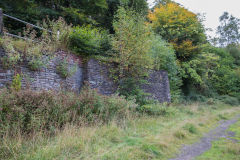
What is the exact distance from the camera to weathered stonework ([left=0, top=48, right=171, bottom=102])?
6.41 metres

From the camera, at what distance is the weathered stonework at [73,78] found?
21.0 ft

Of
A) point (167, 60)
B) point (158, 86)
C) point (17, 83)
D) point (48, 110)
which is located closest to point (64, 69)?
point (17, 83)

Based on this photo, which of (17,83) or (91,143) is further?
(17,83)

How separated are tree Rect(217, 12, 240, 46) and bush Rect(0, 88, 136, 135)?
41.7 m

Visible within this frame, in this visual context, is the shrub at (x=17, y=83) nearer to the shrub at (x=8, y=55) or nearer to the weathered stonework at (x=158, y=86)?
the shrub at (x=8, y=55)

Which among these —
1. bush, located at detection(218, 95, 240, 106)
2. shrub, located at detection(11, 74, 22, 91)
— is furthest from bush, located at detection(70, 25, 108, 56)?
bush, located at detection(218, 95, 240, 106)

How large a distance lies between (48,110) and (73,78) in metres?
3.66

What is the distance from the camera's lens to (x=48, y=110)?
4.86 metres

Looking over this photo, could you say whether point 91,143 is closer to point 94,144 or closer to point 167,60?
point 94,144

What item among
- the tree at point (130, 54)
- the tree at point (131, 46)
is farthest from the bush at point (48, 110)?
the tree at point (131, 46)

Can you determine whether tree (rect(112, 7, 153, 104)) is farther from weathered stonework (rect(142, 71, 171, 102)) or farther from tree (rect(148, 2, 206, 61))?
tree (rect(148, 2, 206, 61))

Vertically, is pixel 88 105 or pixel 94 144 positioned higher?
pixel 88 105

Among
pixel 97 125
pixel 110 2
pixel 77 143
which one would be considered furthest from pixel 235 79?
pixel 77 143

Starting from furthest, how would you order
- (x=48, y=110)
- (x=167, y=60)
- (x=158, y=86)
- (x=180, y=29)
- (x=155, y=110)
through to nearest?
1. (x=180, y=29)
2. (x=167, y=60)
3. (x=158, y=86)
4. (x=155, y=110)
5. (x=48, y=110)
